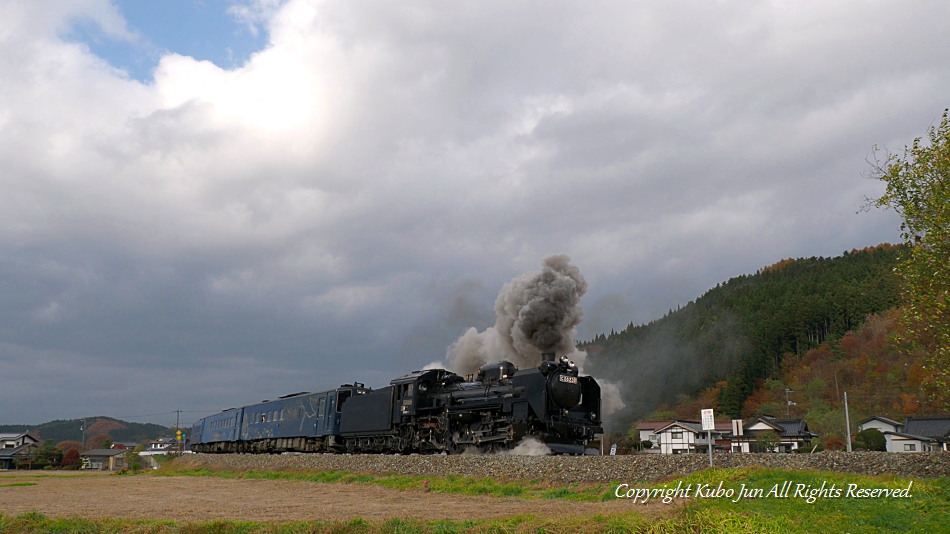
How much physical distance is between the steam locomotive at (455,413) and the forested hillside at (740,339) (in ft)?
159

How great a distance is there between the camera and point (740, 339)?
102m

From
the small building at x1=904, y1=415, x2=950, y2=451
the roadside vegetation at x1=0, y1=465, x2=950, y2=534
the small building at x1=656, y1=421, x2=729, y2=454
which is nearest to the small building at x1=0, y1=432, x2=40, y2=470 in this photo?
the small building at x1=656, y1=421, x2=729, y2=454

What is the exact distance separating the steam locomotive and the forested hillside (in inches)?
1908

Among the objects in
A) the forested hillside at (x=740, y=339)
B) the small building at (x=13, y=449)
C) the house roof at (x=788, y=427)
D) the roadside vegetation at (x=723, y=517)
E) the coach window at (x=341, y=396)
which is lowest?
the small building at (x=13, y=449)

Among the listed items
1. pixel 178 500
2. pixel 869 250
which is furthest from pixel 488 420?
pixel 869 250

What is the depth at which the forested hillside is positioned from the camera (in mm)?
93312

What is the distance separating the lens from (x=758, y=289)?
119 metres

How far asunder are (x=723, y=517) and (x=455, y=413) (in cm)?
2087

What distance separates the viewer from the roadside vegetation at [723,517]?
11.0 m

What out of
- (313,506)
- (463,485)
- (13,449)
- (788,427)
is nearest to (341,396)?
(463,485)

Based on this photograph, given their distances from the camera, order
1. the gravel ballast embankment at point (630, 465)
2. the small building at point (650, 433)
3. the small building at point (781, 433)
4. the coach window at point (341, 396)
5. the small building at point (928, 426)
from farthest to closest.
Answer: the small building at point (928, 426) → the small building at point (650, 433) → the small building at point (781, 433) → the coach window at point (341, 396) → the gravel ballast embankment at point (630, 465)

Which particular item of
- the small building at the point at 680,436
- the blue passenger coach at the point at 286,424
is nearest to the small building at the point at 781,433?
the small building at the point at 680,436

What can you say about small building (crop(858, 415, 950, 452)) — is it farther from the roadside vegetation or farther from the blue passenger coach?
the roadside vegetation

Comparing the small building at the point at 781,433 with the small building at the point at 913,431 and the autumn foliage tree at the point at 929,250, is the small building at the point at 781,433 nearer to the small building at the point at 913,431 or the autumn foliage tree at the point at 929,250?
the small building at the point at 913,431
